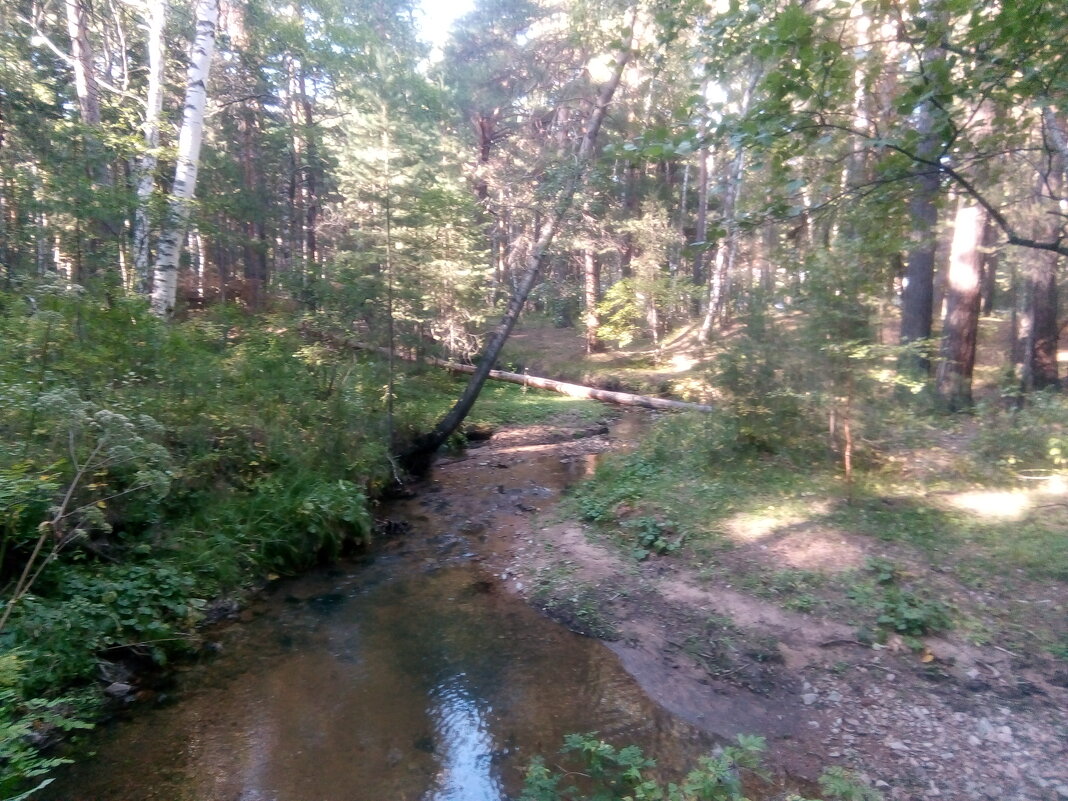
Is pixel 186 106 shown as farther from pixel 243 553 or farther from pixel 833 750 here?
pixel 833 750

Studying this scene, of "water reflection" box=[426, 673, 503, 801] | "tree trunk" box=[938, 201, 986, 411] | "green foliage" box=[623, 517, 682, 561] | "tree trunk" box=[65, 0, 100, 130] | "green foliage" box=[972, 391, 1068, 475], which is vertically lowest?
"water reflection" box=[426, 673, 503, 801]

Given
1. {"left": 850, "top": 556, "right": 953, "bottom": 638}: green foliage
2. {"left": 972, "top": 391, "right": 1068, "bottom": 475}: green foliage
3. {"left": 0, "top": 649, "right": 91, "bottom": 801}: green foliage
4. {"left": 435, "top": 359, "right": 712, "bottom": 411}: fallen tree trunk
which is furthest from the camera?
{"left": 435, "top": 359, "right": 712, "bottom": 411}: fallen tree trunk

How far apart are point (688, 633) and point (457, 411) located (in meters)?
8.26

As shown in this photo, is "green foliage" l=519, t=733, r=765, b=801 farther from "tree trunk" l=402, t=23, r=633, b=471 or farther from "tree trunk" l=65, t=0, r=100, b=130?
"tree trunk" l=65, t=0, r=100, b=130

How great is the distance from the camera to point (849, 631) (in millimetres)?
6594

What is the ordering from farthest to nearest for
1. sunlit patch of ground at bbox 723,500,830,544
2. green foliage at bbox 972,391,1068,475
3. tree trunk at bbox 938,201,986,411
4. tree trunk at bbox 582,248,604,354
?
tree trunk at bbox 582,248,604,354 < tree trunk at bbox 938,201,986,411 < green foliage at bbox 972,391,1068,475 < sunlit patch of ground at bbox 723,500,830,544

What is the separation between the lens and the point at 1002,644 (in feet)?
20.1

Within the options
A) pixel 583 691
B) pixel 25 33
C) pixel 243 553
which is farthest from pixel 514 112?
pixel 583 691

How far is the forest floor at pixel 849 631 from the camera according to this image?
521 centimetres

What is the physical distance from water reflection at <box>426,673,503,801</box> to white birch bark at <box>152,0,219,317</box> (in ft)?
25.5

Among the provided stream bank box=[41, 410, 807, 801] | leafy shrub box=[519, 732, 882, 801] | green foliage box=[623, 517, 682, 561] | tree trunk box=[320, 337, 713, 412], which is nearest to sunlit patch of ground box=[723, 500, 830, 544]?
green foliage box=[623, 517, 682, 561]

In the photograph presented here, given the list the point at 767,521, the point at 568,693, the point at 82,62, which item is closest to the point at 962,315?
the point at 767,521

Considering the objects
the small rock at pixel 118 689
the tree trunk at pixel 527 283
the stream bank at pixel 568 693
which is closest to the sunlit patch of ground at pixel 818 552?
the stream bank at pixel 568 693

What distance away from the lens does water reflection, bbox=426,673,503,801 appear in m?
5.09
